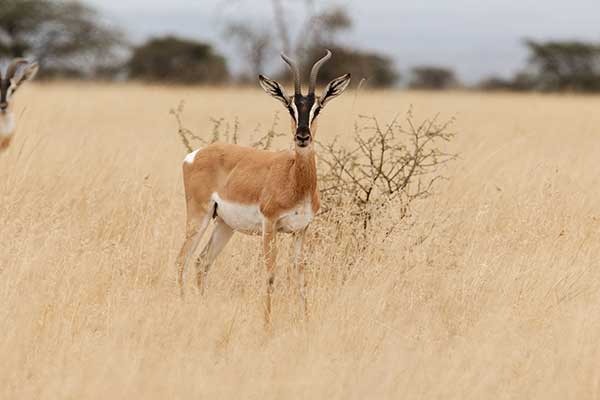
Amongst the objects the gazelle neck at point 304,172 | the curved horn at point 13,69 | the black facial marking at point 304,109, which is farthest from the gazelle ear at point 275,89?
the curved horn at point 13,69

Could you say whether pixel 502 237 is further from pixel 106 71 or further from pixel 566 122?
pixel 106 71

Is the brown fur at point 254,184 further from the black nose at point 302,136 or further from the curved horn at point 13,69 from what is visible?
the curved horn at point 13,69

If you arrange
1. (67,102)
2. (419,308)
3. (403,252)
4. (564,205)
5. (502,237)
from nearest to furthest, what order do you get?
(419,308) → (403,252) → (502,237) → (564,205) → (67,102)

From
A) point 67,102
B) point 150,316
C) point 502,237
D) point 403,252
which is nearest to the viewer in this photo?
point 150,316

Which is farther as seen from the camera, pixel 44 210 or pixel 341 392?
pixel 44 210

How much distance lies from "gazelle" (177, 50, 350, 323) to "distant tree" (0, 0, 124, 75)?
32.8 metres

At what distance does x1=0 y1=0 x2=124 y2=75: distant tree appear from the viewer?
124 ft

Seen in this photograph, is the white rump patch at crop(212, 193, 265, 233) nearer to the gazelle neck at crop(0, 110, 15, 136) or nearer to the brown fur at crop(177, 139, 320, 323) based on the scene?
the brown fur at crop(177, 139, 320, 323)

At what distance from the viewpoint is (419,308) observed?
18.5 ft

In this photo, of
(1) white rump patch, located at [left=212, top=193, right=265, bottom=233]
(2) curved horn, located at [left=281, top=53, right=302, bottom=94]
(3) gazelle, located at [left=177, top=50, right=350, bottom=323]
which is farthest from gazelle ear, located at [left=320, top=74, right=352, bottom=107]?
(1) white rump patch, located at [left=212, top=193, right=265, bottom=233]

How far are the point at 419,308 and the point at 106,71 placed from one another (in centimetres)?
3461

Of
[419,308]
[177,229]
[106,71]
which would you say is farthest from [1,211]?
[106,71]

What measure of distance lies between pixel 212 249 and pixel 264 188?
0.81 metres

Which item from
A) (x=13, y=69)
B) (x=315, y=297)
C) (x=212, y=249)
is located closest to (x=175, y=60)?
(x=13, y=69)
